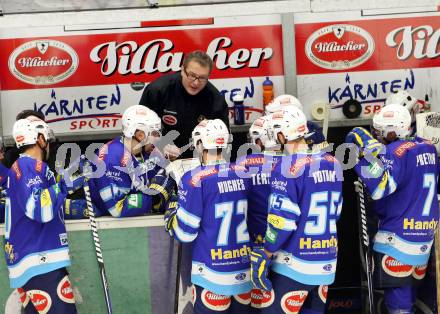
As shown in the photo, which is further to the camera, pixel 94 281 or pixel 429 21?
pixel 429 21

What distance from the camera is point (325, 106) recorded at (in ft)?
25.8

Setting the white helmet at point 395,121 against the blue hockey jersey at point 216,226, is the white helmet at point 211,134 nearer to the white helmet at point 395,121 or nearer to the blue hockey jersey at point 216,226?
the blue hockey jersey at point 216,226

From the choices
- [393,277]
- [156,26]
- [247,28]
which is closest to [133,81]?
[156,26]

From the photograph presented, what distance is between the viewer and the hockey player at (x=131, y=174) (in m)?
6.62

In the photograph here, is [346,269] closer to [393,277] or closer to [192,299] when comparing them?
[393,277]

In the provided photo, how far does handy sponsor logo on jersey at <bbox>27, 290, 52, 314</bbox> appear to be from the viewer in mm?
6379

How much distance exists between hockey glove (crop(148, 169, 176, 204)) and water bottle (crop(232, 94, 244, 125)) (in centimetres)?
137

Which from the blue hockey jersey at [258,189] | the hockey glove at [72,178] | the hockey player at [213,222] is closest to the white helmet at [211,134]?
the hockey player at [213,222]

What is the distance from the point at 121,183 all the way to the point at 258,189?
0.95 meters

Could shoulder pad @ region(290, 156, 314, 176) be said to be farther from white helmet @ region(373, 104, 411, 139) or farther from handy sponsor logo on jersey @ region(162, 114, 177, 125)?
handy sponsor logo on jersey @ region(162, 114, 177, 125)

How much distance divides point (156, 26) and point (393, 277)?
278cm

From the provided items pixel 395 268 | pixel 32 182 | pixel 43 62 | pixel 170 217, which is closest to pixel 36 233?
pixel 32 182

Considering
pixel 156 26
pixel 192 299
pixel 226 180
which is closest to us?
pixel 226 180

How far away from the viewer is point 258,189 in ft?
21.5
